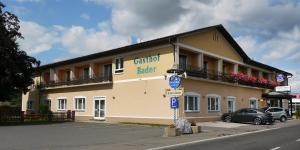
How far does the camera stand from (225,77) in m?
37.1

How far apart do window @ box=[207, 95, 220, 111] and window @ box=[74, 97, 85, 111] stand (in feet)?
42.7

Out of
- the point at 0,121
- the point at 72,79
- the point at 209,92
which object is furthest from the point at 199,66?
the point at 0,121

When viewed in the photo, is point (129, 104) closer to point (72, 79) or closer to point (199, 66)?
point (199, 66)

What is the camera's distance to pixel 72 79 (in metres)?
42.1

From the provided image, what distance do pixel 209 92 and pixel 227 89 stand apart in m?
3.96

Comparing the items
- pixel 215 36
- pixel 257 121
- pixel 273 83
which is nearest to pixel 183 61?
pixel 215 36

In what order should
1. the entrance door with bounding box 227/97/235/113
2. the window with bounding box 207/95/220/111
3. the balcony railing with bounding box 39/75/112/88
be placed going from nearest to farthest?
the window with bounding box 207/95/220/111
the balcony railing with bounding box 39/75/112/88
the entrance door with bounding box 227/97/235/113

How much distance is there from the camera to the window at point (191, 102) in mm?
31438

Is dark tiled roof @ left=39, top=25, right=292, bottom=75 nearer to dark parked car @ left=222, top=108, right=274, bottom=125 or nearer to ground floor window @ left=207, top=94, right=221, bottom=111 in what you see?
ground floor window @ left=207, top=94, right=221, bottom=111

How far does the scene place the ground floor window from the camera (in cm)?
3466

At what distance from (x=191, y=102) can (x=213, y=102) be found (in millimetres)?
4107

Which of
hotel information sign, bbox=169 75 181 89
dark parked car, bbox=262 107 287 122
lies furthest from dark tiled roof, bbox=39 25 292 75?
hotel information sign, bbox=169 75 181 89

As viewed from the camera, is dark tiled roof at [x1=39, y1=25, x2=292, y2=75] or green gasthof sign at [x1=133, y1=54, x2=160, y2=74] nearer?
dark tiled roof at [x1=39, y1=25, x2=292, y2=75]

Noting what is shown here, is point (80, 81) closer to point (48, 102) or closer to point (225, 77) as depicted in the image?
point (48, 102)
